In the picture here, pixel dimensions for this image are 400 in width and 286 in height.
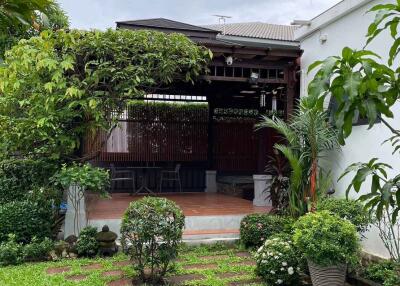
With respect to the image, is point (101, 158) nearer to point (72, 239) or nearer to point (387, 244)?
point (72, 239)

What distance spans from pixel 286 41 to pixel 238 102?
2.36 metres

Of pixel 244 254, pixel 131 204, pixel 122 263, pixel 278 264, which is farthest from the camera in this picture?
pixel 244 254

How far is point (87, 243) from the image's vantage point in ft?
21.2

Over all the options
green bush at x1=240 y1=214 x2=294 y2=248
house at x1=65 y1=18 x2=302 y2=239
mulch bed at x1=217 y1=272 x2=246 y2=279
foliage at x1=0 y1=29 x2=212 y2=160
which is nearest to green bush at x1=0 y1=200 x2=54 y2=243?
foliage at x1=0 y1=29 x2=212 y2=160

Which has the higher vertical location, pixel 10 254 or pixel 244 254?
pixel 10 254

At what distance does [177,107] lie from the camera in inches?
493

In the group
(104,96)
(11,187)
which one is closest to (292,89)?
(104,96)

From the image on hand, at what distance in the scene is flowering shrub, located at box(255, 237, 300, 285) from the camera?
16.7 feet

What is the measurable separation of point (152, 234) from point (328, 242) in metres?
2.02

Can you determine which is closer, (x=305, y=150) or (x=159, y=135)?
(x=305, y=150)

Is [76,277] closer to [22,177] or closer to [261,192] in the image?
[22,177]

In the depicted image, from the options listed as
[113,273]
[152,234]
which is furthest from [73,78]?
[152,234]

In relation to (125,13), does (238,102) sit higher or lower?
lower

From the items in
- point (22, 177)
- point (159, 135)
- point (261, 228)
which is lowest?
point (261, 228)
